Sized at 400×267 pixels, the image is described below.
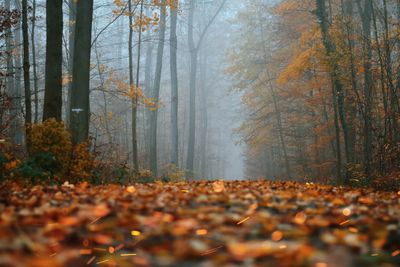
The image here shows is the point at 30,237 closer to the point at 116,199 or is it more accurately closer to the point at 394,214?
the point at 116,199

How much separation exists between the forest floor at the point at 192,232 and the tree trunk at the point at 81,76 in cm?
548

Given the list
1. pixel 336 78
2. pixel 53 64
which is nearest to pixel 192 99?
pixel 336 78

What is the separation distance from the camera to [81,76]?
32.3ft

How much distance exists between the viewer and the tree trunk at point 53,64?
8711 mm

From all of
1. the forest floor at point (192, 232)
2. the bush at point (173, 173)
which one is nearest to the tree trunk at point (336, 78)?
the bush at point (173, 173)

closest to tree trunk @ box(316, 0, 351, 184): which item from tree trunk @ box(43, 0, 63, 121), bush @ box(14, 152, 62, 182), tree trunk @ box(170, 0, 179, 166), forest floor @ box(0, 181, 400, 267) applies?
tree trunk @ box(43, 0, 63, 121)

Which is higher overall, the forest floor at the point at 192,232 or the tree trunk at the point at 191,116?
the tree trunk at the point at 191,116

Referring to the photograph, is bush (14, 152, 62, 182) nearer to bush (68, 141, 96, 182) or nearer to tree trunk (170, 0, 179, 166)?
bush (68, 141, 96, 182)

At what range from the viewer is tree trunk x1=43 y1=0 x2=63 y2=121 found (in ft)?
28.6

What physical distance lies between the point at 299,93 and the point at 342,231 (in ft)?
51.3

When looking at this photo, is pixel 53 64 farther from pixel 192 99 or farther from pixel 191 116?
pixel 192 99

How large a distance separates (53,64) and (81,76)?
106 cm

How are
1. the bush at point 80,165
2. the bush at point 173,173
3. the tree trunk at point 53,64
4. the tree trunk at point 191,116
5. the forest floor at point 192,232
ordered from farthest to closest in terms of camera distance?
1. the tree trunk at point 191,116
2. the bush at point 173,173
3. the tree trunk at point 53,64
4. the bush at point 80,165
5. the forest floor at point 192,232

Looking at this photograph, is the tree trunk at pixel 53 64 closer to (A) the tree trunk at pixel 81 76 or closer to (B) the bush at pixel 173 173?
(A) the tree trunk at pixel 81 76
